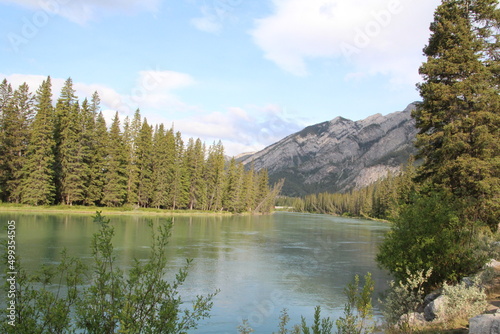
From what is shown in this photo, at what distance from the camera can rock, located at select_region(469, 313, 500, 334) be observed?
741 cm

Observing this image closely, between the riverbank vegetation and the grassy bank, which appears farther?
the grassy bank

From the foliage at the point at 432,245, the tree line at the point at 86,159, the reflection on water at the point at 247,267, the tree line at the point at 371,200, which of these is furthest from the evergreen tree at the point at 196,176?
the foliage at the point at 432,245

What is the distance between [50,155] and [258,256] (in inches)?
1601

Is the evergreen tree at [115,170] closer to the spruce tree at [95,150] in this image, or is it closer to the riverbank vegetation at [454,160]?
the spruce tree at [95,150]

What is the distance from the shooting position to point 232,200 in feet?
309

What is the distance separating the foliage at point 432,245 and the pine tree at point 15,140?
173 feet

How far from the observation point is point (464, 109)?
70.7 feet

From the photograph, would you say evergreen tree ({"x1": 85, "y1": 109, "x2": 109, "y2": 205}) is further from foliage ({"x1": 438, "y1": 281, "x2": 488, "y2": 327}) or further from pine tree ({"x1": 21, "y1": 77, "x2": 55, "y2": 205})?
foliage ({"x1": 438, "y1": 281, "x2": 488, "y2": 327})

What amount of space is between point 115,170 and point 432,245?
58297 mm

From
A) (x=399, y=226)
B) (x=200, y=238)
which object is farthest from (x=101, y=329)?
(x=200, y=238)

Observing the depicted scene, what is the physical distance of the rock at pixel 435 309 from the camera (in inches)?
416

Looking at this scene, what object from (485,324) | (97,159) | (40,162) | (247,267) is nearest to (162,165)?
(97,159)

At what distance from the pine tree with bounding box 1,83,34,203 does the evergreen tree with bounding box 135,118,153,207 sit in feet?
65.7

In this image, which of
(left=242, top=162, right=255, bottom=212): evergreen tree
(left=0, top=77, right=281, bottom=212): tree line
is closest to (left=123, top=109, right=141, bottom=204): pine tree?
(left=0, top=77, right=281, bottom=212): tree line
